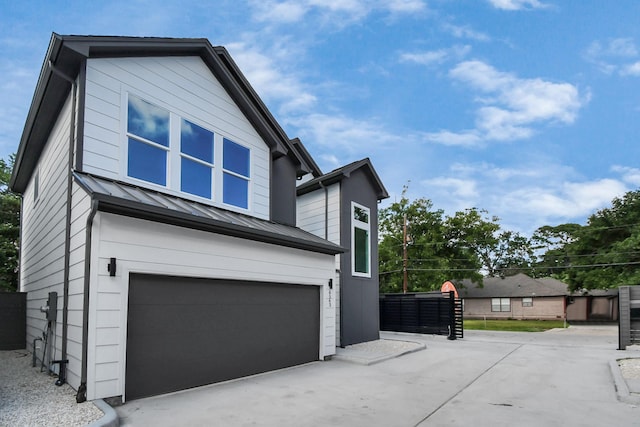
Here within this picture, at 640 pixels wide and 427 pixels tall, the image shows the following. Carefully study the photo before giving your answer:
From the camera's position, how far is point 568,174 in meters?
32.9

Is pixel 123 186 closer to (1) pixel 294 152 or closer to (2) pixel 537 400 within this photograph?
(1) pixel 294 152

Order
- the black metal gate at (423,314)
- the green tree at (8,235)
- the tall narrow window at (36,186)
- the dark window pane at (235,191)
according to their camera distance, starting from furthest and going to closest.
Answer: the green tree at (8,235) < the black metal gate at (423,314) < the tall narrow window at (36,186) < the dark window pane at (235,191)

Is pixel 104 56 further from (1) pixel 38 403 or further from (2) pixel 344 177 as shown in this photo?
(2) pixel 344 177

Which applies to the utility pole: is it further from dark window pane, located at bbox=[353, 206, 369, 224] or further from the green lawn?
dark window pane, located at bbox=[353, 206, 369, 224]

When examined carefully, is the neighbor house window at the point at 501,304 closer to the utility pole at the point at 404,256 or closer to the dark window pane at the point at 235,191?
the utility pole at the point at 404,256

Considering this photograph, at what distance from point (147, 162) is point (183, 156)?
888 mm

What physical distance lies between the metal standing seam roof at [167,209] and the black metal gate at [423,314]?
1020cm

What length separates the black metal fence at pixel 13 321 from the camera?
1150 cm

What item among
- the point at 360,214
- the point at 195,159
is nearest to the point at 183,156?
the point at 195,159

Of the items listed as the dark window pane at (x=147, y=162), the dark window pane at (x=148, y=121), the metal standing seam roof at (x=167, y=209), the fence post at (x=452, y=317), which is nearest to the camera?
the metal standing seam roof at (x=167, y=209)

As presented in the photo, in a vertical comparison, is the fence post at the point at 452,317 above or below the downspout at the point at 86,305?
below

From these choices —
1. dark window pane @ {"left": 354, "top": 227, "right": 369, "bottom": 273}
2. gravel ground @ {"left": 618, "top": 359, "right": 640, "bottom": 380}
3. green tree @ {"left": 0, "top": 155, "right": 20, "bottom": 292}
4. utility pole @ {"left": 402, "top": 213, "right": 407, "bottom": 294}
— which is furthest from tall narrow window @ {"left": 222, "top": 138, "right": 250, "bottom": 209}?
utility pole @ {"left": 402, "top": 213, "right": 407, "bottom": 294}

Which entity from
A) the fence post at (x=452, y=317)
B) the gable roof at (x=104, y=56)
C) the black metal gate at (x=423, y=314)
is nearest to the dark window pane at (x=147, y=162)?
the gable roof at (x=104, y=56)

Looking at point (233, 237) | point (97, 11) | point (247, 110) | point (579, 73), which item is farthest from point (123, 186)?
point (579, 73)
